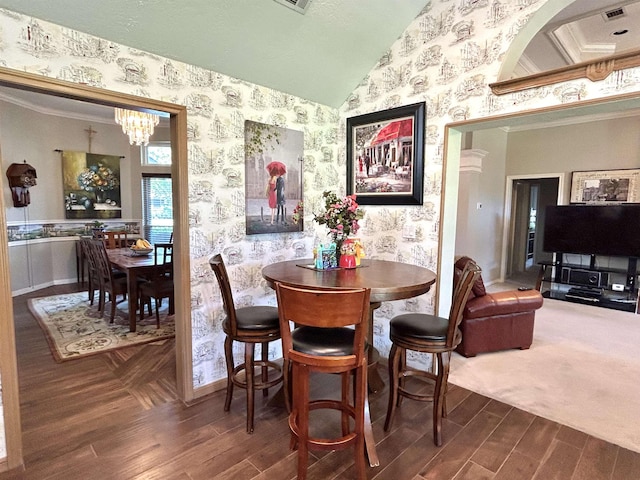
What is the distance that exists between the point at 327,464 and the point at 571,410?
70.7 inches

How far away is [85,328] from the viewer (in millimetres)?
3930

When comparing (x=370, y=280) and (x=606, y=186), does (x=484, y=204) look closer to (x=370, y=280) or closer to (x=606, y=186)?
(x=606, y=186)

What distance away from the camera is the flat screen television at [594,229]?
16.5 feet

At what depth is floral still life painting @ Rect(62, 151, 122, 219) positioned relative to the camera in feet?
19.4

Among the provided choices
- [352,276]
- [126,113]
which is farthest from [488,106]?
[126,113]

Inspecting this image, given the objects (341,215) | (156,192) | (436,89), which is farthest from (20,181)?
(436,89)

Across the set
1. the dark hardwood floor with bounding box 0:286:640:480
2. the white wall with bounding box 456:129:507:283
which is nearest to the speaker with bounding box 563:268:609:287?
the white wall with bounding box 456:129:507:283

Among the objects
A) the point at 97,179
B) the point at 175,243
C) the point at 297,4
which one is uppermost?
the point at 297,4

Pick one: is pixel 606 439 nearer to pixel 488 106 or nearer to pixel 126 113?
pixel 488 106

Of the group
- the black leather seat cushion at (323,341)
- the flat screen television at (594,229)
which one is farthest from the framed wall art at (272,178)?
the flat screen television at (594,229)

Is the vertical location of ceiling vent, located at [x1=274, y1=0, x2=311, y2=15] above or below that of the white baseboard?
above

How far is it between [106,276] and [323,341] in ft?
11.7

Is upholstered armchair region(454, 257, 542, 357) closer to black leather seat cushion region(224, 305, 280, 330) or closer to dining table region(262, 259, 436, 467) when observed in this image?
dining table region(262, 259, 436, 467)

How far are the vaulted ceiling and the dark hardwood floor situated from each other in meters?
2.39
